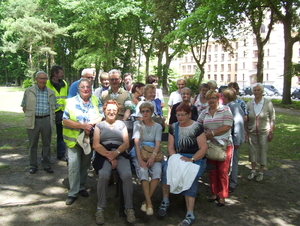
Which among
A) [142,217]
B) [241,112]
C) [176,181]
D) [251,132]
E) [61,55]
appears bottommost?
[142,217]

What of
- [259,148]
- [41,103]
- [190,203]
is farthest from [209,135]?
[41,103]

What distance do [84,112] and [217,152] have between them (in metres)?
2.14

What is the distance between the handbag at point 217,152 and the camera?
432 cm

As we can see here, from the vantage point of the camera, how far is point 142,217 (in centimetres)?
391

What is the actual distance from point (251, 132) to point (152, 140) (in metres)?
2.24

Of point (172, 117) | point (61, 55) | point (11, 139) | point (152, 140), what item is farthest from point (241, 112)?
point (61, 55)

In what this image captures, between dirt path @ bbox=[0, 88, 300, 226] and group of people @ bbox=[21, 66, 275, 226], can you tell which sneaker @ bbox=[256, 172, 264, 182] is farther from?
group of people @ bbox=[21, 66, 275, 226]

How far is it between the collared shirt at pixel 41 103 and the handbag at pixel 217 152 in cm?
316

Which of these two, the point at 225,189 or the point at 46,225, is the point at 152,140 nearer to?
the point at 225,189

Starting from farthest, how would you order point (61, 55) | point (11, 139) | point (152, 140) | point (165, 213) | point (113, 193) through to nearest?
point (61, 55)
point (11, 139)
point (113, 193)
point (152, 140)
point (165, 213)

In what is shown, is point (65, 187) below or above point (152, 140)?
below

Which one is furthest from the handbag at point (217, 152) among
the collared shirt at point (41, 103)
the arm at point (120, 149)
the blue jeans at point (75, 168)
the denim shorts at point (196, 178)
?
the collared shirt at point (41, 103)

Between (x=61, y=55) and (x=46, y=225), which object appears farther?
(x=61, y=55)

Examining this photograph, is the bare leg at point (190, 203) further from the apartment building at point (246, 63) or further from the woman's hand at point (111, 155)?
the apartment building at point (246, 63)
